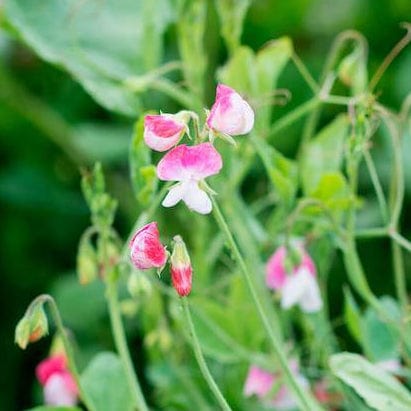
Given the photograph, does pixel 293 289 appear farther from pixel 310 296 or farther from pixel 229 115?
pixel 229 115

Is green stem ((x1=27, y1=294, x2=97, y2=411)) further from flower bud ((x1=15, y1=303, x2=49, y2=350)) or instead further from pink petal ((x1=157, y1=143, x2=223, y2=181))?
pink petal ((x1=157, y1=143, x2=223, y2=181))

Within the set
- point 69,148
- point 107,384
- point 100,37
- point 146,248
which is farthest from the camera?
point 69,148

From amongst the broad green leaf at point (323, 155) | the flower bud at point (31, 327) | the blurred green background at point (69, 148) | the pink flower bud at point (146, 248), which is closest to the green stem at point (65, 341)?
the flower bud at point (31, 327)

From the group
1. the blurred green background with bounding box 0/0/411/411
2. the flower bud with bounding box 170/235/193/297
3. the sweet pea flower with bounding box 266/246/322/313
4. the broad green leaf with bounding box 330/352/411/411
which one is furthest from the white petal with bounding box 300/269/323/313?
the blurred green background with bounding box 0/0/411/411

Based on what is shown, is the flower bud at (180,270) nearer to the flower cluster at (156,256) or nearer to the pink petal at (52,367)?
the flower cluster at (156,256)

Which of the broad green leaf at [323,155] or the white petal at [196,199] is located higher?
the broad green leaf at [323,155]

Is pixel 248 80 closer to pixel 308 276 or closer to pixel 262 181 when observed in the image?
pixel 308 276

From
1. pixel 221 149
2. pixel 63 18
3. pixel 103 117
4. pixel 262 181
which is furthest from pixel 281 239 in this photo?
pixel 103 117

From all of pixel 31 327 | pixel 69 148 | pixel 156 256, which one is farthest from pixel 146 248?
pixel 69 148
